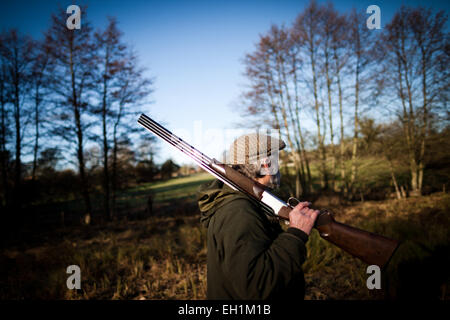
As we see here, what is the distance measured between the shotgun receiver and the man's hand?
0.28ft

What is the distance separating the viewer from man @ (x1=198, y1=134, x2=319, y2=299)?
1.09m

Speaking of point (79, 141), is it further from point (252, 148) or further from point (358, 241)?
point (358, 241)

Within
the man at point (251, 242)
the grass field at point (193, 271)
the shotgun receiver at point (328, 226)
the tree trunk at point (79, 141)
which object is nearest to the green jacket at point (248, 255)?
the man at point (251, 242)

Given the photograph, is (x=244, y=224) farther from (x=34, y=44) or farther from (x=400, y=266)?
(x=34, y=44)

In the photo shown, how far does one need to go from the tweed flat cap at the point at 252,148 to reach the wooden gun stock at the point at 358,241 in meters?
Result: 0.50

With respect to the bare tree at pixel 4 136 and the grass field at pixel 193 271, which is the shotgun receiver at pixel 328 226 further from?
the bare tree at pixel 4 136

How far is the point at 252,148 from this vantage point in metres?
1.64

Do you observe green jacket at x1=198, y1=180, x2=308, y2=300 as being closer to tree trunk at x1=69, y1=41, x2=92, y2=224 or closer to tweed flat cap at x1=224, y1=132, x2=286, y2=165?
tweed flat cap at x1=224, y1=132, x2=286, y2=165

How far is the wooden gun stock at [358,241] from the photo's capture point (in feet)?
4.40

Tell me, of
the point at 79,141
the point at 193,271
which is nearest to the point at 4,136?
the point at 79,141

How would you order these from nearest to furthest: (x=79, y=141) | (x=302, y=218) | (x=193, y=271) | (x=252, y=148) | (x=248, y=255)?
(x=248, y=255) < (x=302, y=218) < (x=252, y=148) < (x=193, y=271) < (x=79, y=141)

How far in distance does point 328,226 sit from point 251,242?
787 mm

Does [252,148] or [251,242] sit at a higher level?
[252,148]

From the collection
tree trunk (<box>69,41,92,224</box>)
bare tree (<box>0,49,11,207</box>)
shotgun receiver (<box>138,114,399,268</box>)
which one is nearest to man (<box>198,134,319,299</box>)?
shotgun receiver (<box>138,114,399,268</box>)
